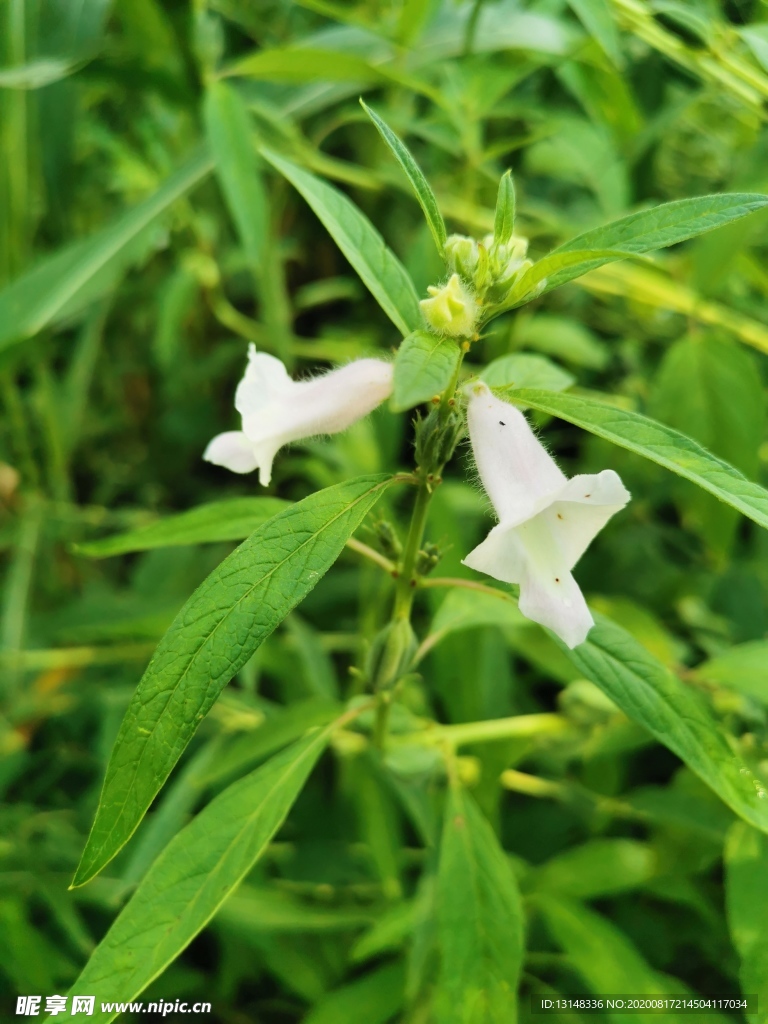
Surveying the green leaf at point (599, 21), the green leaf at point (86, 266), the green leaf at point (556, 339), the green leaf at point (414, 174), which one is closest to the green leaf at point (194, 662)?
the green leaf at point (414, 174)

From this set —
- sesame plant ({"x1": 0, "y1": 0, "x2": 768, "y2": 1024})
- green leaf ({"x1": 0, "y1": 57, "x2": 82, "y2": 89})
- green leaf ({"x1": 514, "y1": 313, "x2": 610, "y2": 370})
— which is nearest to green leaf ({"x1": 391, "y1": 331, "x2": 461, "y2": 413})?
sesame plant ({"x1": 0, "y1": 0, "x2": 768, "y2": 1024})

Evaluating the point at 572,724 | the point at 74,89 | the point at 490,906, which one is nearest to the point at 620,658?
the point at 490,906

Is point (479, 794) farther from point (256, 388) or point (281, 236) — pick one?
point (281, 236)

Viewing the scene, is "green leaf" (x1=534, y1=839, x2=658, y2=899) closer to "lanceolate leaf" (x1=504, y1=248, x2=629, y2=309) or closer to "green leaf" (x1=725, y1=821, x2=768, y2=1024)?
"green leaf" (x1=725, y1=821, x2=768, y2=1024)

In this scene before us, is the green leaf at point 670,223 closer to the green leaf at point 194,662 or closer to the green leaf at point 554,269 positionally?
the green leaf at point 554,269

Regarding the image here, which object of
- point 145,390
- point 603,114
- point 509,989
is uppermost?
point 603,114

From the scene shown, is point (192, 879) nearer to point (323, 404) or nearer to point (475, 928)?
point (475, 928)
